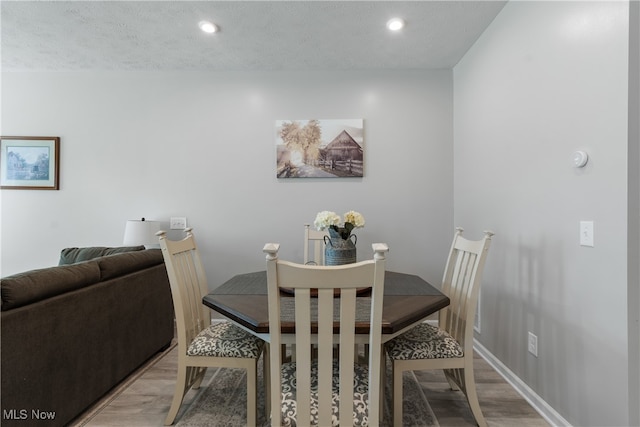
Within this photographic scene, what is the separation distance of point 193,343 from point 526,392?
1.98 metres

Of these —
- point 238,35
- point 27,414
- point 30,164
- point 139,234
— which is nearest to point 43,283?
point 27,414

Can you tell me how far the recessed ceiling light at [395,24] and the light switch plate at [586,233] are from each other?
5.85ft

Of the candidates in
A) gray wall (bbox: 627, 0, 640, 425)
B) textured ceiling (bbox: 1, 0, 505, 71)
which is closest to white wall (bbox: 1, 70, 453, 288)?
textured ceiling (bbox: 1, 0, 505, 71)

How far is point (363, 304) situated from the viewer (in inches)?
54.7

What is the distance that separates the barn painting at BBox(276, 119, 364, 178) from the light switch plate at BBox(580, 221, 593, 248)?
5.91ft

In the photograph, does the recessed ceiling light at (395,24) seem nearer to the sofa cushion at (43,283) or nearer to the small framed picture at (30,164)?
the sofa cushion at (43,283)

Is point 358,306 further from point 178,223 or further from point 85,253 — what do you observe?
point 85,253

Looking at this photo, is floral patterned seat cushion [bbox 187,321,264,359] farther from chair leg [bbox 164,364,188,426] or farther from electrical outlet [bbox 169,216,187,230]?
electrical outlet [bbox 169,216,187,230]

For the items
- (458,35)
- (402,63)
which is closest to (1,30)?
(402,63)

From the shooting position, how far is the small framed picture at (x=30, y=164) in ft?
9.84

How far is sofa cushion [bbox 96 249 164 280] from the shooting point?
179 centimetres

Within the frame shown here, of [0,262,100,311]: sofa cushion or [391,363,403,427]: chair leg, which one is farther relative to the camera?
[391,363,403,427]: chair leg

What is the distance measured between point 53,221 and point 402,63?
3.86 m

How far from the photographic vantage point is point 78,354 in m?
1.56
